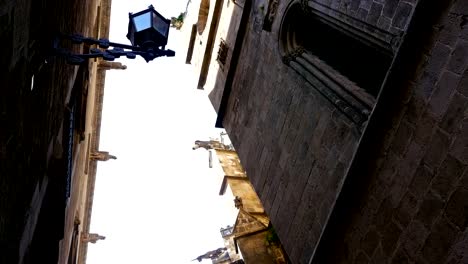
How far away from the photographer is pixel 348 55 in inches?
262

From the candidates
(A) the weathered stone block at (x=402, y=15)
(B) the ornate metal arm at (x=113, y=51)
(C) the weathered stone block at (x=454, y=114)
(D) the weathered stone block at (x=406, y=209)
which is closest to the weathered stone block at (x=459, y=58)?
(C) the weathered stone block at (x=454, y=114)

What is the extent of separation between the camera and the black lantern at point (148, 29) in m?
5.36

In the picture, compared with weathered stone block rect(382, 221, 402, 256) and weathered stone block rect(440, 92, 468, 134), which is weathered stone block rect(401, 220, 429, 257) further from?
weathered stone block rect(440, 92, 468, 134)

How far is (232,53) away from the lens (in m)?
9.84

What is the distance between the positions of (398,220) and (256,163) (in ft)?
12.8

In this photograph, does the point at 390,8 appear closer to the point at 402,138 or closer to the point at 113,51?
the point at 402,138

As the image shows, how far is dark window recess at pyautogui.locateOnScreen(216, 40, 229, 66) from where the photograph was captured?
10.7 meters

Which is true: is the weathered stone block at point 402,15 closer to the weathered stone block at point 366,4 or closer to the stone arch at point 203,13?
the weathered stone block at point 366,4

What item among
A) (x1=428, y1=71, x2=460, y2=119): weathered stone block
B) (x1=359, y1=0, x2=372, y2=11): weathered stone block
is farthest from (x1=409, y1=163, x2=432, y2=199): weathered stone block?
(x1=359, y1=0, x2=372, y2=11): weathered stone block

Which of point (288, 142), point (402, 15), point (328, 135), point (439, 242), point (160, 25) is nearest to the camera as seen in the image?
point (439, 242)

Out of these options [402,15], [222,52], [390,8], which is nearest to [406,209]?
[402,15]

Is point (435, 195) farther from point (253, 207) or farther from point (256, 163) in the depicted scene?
point (253, 207)

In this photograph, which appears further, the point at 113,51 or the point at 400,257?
the point at 113,51

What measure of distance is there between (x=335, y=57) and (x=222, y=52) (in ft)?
14.7
